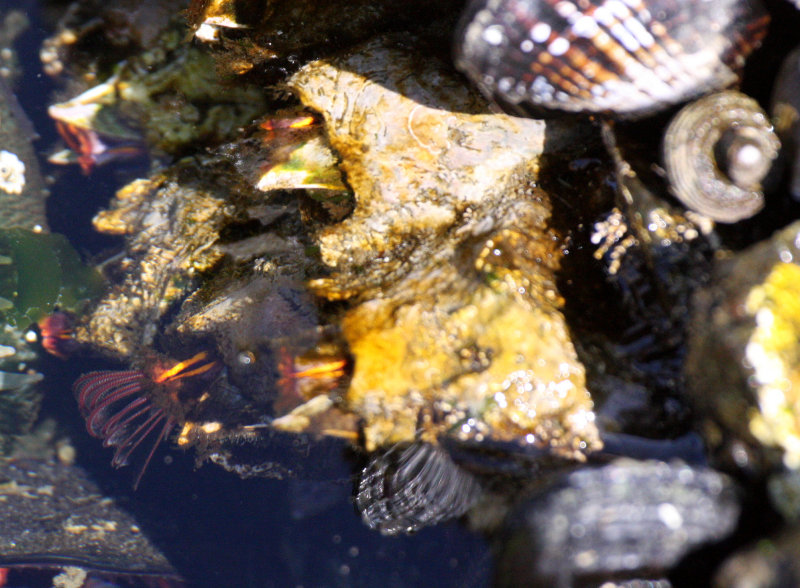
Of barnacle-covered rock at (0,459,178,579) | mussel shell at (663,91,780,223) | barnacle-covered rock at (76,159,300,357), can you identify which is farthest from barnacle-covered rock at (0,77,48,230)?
mussel shell at (663,91,780,223)

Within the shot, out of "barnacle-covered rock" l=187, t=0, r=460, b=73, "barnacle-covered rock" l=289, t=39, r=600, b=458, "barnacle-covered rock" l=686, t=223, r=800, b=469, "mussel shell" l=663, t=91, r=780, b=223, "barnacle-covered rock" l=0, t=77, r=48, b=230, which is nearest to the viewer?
"barnacle-covered rock" l=686, t=223, r=800, b=469

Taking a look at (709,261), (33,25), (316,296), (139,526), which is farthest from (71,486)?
(709,261)

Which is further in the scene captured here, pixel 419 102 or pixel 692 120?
pixel 419 102

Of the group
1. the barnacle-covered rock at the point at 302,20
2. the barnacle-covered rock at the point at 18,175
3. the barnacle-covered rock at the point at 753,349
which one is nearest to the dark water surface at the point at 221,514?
the barnacle-covered rock at the point at 18,175

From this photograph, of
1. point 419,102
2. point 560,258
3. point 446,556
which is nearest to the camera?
point 560,258

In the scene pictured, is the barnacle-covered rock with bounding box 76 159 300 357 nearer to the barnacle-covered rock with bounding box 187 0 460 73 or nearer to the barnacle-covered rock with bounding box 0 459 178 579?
the barnacle-covered rock with bounding box 187 0 460 73

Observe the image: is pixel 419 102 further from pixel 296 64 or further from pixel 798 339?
pixel 798 339

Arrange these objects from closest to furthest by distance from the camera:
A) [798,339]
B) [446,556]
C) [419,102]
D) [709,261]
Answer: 1. [798,339]
2. [709,261]
3. [419,102]
4. [446,556]
